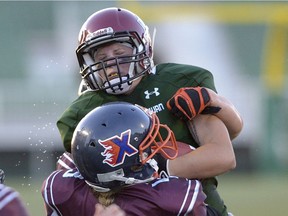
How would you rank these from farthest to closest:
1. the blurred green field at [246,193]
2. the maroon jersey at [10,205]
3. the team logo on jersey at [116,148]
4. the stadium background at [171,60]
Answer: the stadium background at [171,60]
the blurred green field at [246,193]
the team logo on jersey at [116,148]
the maroon jersey at [10,205]

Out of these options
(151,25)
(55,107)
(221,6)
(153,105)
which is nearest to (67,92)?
(55,107)

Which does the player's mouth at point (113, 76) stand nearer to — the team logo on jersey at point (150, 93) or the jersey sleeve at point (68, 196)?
the team logo on jersey at point (150, 93)

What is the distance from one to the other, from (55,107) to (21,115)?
1.21ft

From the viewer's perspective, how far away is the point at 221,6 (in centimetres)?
894

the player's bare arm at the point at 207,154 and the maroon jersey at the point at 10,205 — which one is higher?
the maroon jersey at the point at 10,205

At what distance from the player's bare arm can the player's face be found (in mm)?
285

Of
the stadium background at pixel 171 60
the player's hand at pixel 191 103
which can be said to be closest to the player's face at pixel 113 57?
the player's hand at pixel 191 103

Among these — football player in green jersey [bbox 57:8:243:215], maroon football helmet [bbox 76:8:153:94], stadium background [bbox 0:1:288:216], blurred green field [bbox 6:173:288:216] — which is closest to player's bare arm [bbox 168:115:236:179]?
football player in green jersey [bbox 57:8:243:215]

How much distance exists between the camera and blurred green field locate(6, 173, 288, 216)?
5957 mm

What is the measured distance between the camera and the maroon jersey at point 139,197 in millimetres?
2344

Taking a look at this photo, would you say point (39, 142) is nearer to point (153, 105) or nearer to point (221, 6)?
point (221, 6)

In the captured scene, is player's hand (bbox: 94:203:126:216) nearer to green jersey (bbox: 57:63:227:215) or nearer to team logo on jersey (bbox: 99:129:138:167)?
team logo on jersey (bbox: 99:129:138:167)

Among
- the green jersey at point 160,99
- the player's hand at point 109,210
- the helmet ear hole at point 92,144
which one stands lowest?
the player's hand at point 109,210

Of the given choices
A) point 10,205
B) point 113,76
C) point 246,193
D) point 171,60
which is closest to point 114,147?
point 10,205
